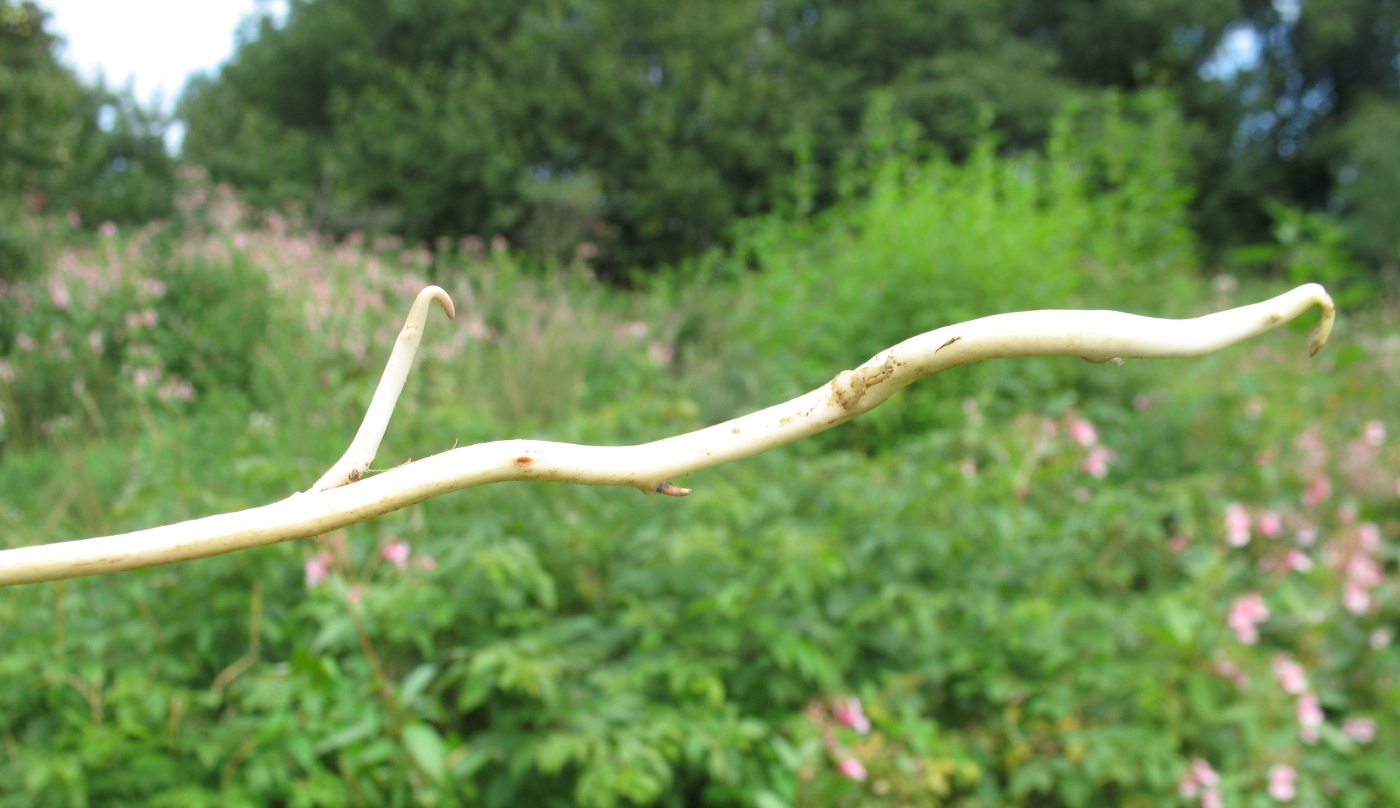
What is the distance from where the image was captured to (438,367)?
3.40 metres

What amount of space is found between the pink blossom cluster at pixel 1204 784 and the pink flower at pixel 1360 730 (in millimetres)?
417

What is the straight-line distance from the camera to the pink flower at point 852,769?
4.76 ft

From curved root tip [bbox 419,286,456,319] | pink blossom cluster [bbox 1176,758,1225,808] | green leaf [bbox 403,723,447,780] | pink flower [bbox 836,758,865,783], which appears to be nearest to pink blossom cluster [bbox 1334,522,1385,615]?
pink blossom cluster [bbox 1176,758,1225,808]

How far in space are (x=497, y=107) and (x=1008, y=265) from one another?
6.57m

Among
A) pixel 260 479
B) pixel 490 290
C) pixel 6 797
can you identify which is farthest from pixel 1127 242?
pixel 6 797

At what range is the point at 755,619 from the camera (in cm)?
163

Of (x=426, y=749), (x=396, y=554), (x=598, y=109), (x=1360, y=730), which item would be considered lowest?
(x=1360, y=730)

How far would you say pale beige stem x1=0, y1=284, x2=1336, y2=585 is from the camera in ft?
0.67

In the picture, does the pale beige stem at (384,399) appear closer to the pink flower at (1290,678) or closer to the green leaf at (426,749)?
the green leaf at (426,749)

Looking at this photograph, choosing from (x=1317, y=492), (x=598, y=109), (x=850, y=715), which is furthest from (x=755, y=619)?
(x=598, y=109)

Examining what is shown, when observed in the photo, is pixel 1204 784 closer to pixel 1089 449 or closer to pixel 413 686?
pixel 1089 449

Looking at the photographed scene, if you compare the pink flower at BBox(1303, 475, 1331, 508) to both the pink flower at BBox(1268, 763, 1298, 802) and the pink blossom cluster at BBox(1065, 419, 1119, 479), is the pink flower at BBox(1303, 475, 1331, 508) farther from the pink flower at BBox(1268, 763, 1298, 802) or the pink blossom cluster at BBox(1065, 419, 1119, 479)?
the pink flower at BBox(1268, 763, 1298, 802)

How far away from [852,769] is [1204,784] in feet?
2.20

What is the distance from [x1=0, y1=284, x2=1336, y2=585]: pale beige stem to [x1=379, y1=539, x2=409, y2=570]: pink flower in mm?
1519
